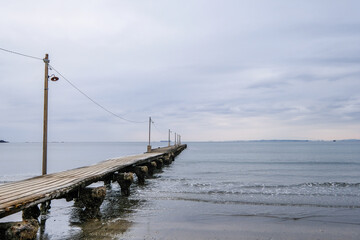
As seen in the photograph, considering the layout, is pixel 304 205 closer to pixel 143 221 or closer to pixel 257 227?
pixel 257 227

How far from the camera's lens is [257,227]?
7.88 m

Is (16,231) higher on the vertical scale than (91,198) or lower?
higher

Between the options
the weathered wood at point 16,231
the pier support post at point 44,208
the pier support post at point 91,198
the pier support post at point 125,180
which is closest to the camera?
the weathered wood at point 16,231

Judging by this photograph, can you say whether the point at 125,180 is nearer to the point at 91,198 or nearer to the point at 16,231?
the point at 91,198

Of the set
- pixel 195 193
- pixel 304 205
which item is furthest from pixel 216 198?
pixel 304 205

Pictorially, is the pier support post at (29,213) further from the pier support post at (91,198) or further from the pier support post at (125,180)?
the pier support post at (125,180)

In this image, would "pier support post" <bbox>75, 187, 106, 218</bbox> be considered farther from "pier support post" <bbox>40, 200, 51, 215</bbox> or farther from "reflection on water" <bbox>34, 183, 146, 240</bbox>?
"pier support post" <bbox>40, 200, 51, 215</bbox>

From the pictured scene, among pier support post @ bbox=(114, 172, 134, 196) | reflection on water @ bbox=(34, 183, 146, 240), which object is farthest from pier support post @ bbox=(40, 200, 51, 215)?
pier support post @ bbox=(114, 172, 134, 196)

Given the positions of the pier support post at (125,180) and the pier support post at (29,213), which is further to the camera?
the pier support post at (125,180)

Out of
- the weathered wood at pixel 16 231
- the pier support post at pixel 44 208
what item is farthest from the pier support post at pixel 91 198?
the weathered wood at pixel 16 231

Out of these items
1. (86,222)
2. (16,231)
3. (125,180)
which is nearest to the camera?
(16,231)

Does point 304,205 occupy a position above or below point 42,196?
below

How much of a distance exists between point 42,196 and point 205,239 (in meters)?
3.89

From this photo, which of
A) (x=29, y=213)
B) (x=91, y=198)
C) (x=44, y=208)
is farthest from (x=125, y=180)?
(x=29, y=213)
